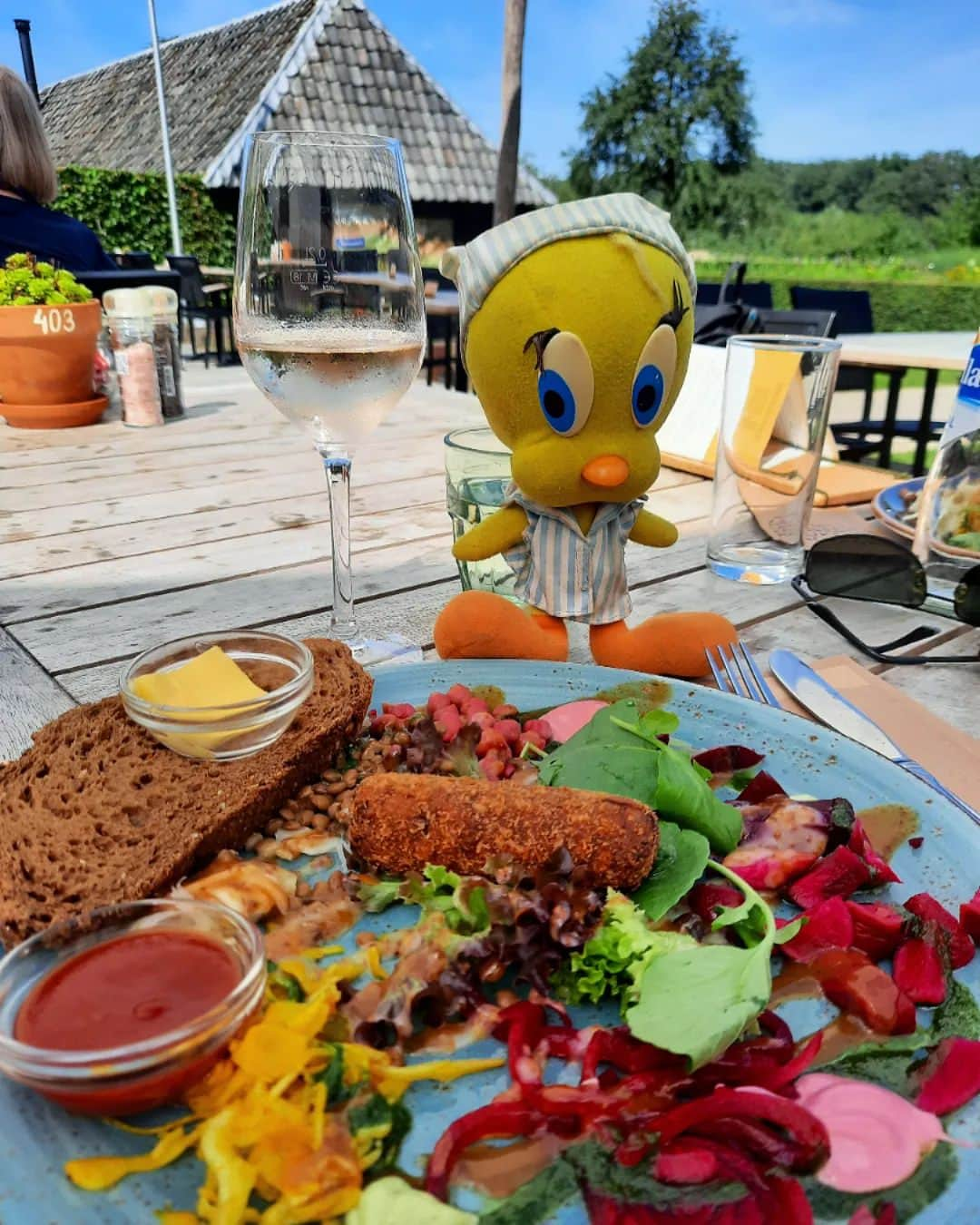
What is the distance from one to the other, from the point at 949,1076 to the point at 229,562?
1.43 m

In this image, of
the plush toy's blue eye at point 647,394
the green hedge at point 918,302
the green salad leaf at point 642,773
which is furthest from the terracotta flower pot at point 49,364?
the green hedge at point 918,302

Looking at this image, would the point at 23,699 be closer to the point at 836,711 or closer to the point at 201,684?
the point at 201,684

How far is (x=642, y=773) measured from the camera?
2.87ft

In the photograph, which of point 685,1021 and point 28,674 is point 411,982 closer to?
point 685,1021

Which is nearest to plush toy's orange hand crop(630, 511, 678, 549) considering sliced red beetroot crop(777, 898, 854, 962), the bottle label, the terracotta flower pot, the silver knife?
the silver knife

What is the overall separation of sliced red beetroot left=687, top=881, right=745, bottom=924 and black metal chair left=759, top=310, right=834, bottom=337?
390cm

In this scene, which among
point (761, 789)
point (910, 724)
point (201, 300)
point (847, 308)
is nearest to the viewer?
point (761, 789)

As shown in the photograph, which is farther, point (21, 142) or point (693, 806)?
point (21, 142)

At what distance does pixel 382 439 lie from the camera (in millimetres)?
2781

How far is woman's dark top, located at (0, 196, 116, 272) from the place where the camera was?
150 inches

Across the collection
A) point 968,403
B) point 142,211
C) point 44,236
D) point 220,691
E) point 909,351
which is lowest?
point 220,691

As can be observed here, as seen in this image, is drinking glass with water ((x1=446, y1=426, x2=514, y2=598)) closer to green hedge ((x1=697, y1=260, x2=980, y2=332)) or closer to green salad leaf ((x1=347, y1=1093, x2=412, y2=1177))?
green salad leaf ((x1=347, y1=1093, x2=412, y2=1177))

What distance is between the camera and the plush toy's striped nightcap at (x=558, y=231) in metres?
1.10

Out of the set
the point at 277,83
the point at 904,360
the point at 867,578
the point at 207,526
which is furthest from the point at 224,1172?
the point at 277,83
